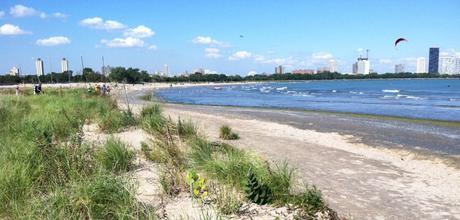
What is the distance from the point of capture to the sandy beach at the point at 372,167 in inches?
261

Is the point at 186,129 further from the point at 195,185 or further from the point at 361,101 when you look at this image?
the point at 361,101

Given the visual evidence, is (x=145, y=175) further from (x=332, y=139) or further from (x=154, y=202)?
(x=332, y=139)

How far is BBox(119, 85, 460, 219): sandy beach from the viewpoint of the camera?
662 cm

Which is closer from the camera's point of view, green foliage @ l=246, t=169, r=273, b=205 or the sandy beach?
green foliage @ l=246, t=169, r=273, b=205

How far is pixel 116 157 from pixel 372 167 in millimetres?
6158

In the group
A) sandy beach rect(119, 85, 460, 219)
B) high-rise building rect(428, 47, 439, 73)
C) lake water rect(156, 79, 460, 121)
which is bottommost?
lake water rect(156, 79, 460, 121)

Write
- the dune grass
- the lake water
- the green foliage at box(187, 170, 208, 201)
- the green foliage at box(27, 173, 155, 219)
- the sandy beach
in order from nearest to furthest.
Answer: the green foliage at box(27, 173, 155, 219), the dune grass, the green foliage at box(187, 170, 208, 201), the sandy beach, the lake water

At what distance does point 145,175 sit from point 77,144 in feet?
3.97

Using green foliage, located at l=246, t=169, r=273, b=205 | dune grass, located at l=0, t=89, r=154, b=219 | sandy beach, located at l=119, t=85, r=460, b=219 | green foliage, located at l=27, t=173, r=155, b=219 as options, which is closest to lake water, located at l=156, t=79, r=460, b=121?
sandy beach, located at l=119, t=85, r=460, b=219

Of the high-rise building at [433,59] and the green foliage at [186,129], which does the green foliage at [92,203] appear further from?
the high-rise building at [433,59]

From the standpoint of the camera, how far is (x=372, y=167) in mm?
9797

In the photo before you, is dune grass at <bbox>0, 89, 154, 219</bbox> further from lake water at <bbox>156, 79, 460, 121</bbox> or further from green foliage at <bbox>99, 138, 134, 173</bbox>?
lake water at <bbox>156, 79, 460, 121</bbox>

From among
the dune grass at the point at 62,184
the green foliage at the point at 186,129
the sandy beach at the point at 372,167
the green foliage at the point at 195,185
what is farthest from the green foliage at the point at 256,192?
the green foliage at the point at 186,129

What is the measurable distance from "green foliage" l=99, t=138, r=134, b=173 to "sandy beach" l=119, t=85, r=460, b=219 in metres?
3.51
